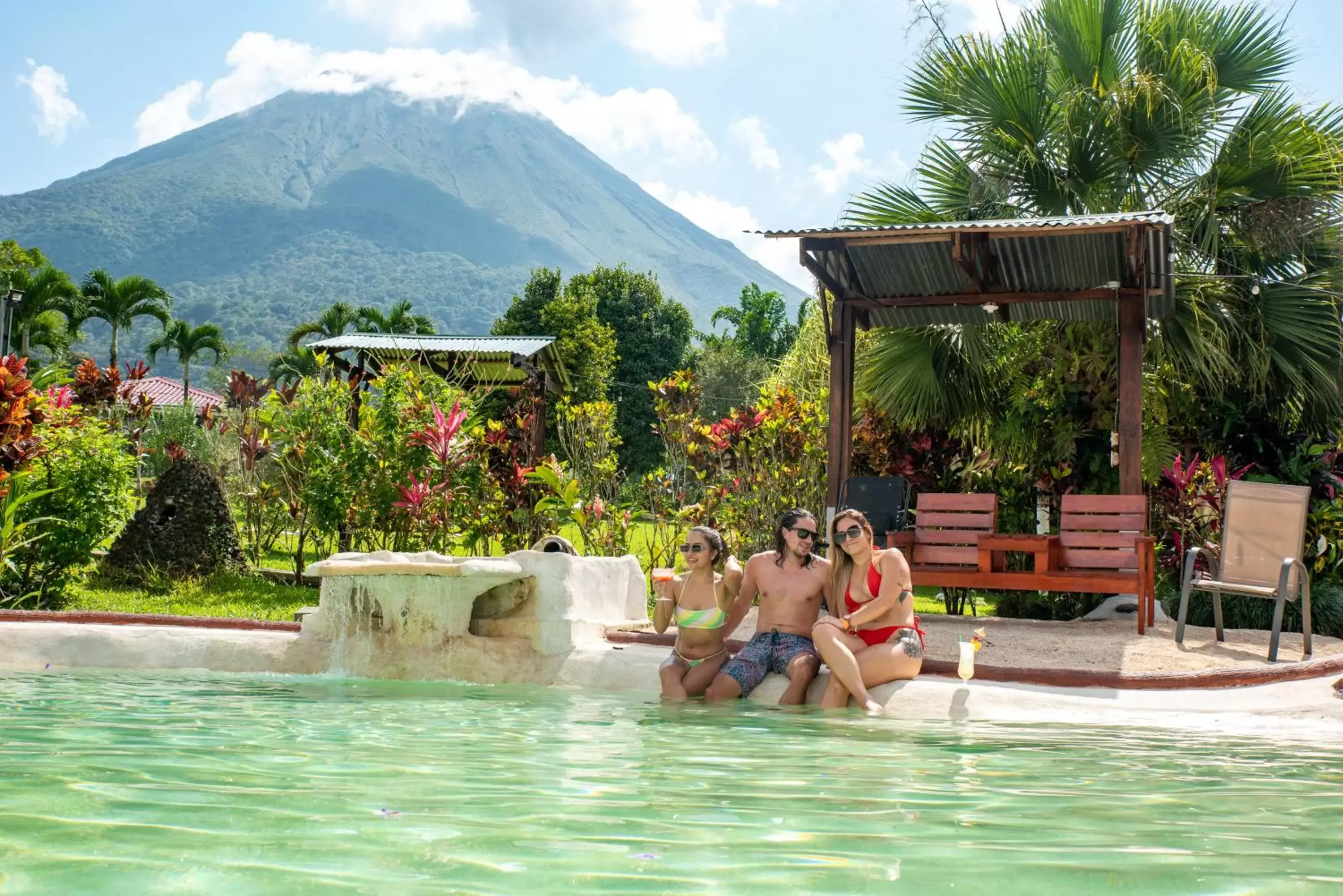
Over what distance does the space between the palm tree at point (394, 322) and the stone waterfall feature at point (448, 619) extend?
3187 centimetres

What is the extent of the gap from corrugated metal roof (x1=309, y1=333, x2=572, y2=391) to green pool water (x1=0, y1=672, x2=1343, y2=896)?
9650 mm

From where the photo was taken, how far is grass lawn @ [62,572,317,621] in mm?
9516

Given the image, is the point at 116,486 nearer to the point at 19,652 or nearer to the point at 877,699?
the point at 19,652

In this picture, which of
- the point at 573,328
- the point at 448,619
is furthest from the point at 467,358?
the point at 573,328

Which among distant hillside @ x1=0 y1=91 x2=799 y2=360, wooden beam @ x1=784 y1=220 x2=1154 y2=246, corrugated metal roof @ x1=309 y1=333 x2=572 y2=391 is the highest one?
distant hillside @ x1=0 y1=91 x2=799 y2=360

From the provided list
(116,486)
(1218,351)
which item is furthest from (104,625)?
(1218,351)

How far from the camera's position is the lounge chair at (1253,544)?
7.89 meters

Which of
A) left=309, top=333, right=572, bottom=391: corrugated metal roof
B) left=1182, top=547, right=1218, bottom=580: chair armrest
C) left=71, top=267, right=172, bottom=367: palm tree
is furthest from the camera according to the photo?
left=71, top=267, right=172, bottom=367: palm tree

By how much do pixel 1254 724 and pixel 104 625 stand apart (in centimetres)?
679

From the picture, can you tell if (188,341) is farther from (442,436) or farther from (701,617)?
(701,617)

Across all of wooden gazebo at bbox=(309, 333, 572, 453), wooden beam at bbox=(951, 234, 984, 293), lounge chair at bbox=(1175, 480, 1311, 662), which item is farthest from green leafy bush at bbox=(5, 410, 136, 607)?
lounge chair at bbox=(1175, 480, 1311, 662)

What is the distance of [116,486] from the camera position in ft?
31.4

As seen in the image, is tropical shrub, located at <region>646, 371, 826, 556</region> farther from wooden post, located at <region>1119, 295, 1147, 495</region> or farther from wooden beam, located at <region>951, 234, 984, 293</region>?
wooden post, located at <region>1119, 295, 1147, 495</region>

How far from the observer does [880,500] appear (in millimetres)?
9453
